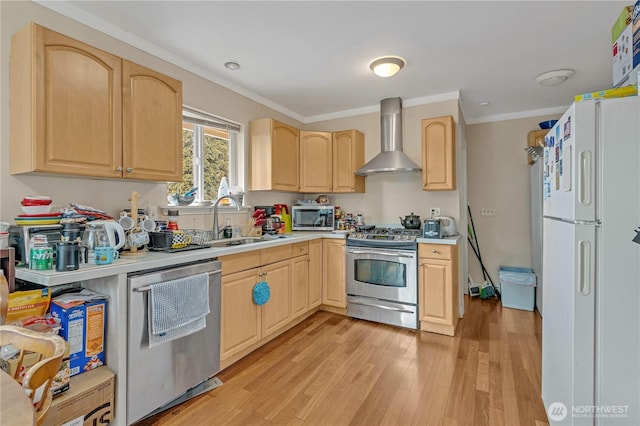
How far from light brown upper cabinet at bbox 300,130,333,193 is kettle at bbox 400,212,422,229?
1.04m

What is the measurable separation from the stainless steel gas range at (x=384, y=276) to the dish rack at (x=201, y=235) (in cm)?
146

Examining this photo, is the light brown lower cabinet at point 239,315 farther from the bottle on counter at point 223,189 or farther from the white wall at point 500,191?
the white wall at point 500,191

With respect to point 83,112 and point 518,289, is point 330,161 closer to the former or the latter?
point 83,112

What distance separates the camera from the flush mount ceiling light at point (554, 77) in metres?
2.91

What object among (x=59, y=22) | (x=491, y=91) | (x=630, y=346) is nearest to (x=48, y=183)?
(x=59, y=22)

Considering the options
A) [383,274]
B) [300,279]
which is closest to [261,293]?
[300,279]

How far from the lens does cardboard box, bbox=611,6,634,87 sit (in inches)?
54.6

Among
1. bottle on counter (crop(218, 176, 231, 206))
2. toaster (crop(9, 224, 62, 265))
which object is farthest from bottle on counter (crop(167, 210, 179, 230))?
toaster (crop(9, 224, 62, 265))

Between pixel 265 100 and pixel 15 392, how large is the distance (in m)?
3.40

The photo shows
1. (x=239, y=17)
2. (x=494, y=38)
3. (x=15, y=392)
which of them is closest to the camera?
(x=15, y=392)

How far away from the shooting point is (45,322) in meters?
1.51

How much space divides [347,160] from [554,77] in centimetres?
224

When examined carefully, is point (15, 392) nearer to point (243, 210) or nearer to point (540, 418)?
point (540, 418)

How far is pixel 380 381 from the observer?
216 cm
